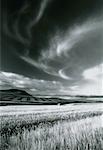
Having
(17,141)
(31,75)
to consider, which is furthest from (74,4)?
(17,141)

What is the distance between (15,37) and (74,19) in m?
1.24

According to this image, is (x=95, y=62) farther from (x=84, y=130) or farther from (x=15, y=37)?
(x=15, y=37)

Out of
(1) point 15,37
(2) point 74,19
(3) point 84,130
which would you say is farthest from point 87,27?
(3) point 84,130

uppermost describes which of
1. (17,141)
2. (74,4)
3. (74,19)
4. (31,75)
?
(74,4)

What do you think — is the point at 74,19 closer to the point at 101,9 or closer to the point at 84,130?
the point at 101,9

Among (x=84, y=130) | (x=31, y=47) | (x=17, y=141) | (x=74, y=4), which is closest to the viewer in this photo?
(x=17, y=141)

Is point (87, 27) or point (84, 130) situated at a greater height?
point (87, 27)

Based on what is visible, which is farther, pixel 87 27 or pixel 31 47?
pixel 31 47

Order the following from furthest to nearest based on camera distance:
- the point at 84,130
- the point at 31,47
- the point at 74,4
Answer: the point at 31,47, the point at 74,4, the point at 84,130

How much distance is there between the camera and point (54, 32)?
12.8ft

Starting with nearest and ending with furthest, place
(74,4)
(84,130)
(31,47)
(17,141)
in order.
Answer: (17,141) < (84,130) < (74,4) < (31,47)

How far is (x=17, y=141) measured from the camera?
9.05 feet

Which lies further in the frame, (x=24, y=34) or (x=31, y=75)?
(x=31, y=75)

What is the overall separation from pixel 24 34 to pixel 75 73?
1312 millimetres
